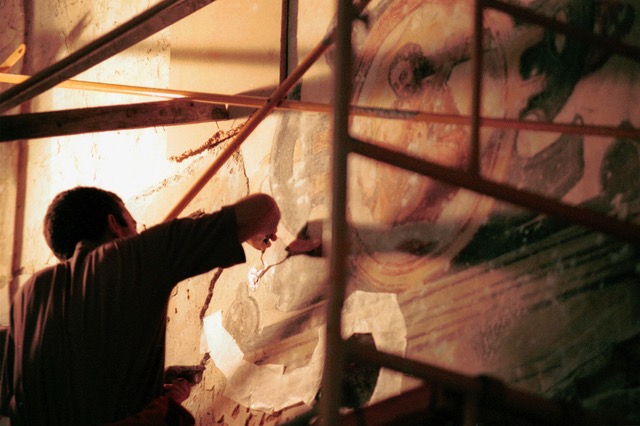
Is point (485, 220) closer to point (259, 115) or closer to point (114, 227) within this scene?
point (259, 115)

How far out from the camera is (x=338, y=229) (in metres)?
1.04

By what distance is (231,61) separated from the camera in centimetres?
265

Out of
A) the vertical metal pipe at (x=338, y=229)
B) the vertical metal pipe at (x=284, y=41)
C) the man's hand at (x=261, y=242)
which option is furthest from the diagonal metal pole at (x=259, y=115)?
the vertical metal pipe at (x=338, y=229)

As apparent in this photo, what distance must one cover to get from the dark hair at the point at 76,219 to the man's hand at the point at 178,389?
0.45 meters

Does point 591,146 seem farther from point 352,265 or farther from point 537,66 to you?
point 352,265

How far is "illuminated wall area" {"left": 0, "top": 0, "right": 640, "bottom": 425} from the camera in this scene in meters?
1.63

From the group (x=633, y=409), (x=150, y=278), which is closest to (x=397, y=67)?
(x=150, y=278)

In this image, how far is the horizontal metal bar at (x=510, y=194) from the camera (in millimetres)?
1012

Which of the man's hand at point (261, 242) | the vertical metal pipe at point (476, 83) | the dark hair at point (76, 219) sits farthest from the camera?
the man's hand at point (261, 242)

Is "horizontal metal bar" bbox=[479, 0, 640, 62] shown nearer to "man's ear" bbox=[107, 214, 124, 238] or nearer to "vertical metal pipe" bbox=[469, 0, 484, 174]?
"vertical metal pipe" bbox=[469, 0, 484, 174]

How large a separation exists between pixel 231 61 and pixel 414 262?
3.60 ft

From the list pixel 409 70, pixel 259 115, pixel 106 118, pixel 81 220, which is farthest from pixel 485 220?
pixel 106 118

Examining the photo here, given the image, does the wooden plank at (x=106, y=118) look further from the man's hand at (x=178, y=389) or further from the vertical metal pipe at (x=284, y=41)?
the man's hand at (x=178, y=389)

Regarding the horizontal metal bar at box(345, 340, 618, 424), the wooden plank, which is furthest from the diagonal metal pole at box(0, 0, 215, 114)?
the horizontal metal bar at box(345, 340, 618, 424)
